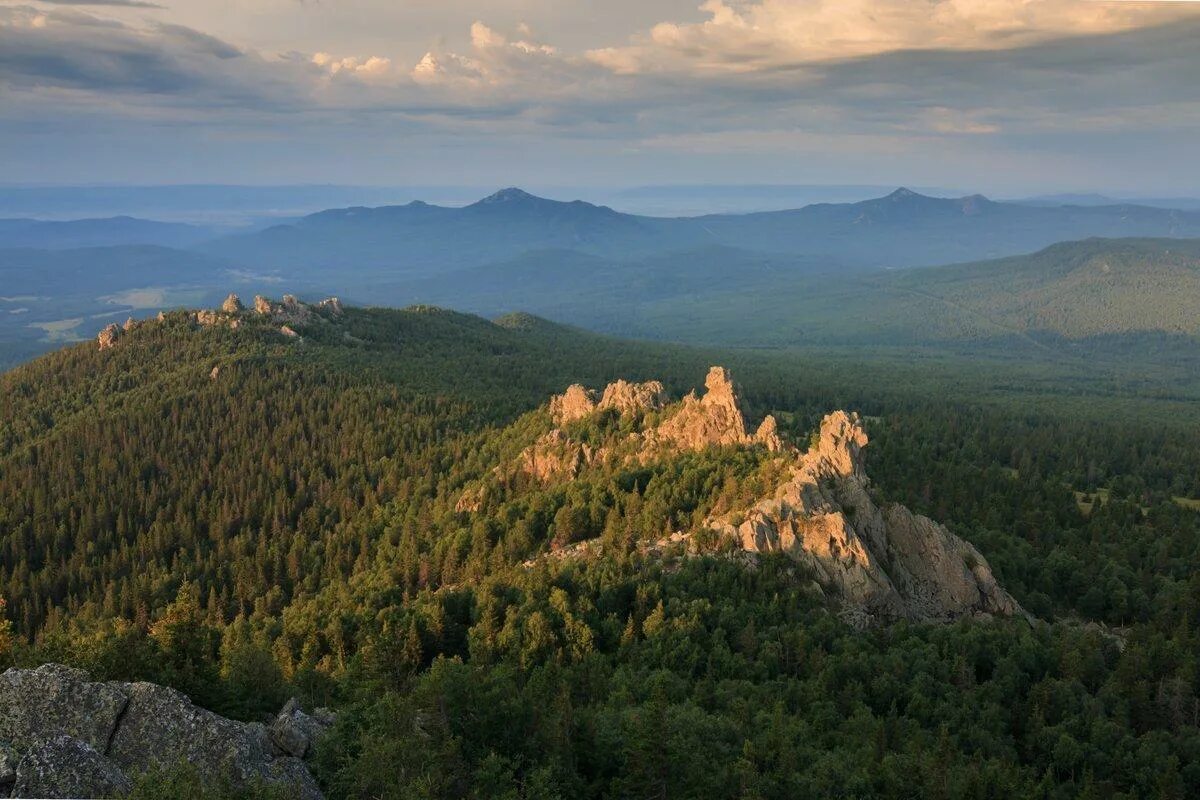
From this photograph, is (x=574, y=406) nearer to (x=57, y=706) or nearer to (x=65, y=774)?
(x=57, y=706)

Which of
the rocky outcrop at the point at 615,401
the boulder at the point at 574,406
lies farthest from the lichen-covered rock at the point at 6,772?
the boulder at the point at 574,406

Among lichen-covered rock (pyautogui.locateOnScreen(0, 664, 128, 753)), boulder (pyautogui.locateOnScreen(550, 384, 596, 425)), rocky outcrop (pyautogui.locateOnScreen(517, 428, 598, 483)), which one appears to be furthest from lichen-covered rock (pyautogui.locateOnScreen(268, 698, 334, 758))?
boulder (pyautogui.locateOnScreen(550, 384, 596, 425))

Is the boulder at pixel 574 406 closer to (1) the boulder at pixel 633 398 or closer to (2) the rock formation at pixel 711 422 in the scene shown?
(1) the boulder at pixel 633 398

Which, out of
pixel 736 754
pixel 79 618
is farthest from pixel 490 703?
pixel 79 618

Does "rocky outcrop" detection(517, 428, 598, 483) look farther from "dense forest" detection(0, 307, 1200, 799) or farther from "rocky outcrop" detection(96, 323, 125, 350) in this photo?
"rocky outcrop" detection(96, 323, 125, 350)

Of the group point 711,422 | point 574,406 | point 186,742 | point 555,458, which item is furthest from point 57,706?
point 574,406

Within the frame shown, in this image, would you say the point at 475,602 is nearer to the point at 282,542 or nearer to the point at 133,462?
the point at 282,542
